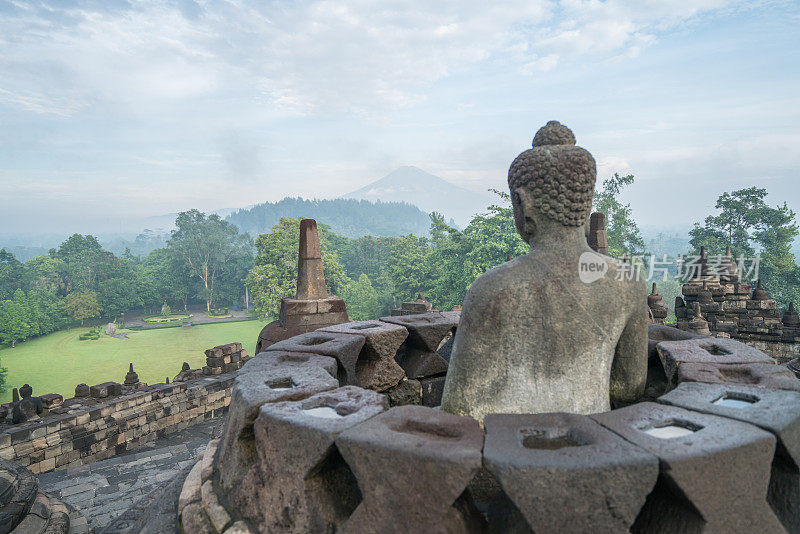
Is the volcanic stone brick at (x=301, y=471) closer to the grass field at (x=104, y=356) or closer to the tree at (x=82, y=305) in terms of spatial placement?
the grass field at (x=104, y=356)

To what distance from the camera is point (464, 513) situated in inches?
62.4

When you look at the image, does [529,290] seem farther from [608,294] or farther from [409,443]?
[409,443]

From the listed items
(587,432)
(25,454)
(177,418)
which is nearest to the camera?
(587,432)

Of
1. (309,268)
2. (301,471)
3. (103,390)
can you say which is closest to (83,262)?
(103,390)

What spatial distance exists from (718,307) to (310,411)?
45.4 feet

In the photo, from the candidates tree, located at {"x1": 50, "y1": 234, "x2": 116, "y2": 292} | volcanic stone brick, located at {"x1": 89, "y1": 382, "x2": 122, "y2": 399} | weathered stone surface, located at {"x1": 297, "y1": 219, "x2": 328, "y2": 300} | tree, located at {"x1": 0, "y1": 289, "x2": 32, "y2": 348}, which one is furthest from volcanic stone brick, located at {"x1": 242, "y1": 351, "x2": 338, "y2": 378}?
tree, located at {"x1": 50, "y1": 234, "x2": 116, "y2": 292}

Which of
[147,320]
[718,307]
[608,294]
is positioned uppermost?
[608,294]

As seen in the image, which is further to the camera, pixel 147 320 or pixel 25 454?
pixel 147 320

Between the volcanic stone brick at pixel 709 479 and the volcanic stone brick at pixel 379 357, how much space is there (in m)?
1.99

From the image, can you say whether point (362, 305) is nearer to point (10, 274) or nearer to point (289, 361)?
point (10, 274)

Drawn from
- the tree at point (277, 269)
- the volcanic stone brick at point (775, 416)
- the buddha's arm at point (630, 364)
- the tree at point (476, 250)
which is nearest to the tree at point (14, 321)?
the tree at point (277, 269)

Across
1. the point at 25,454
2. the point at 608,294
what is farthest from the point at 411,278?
the point at 608,294

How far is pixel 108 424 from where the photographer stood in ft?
24.5

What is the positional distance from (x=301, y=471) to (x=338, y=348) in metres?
1.30
